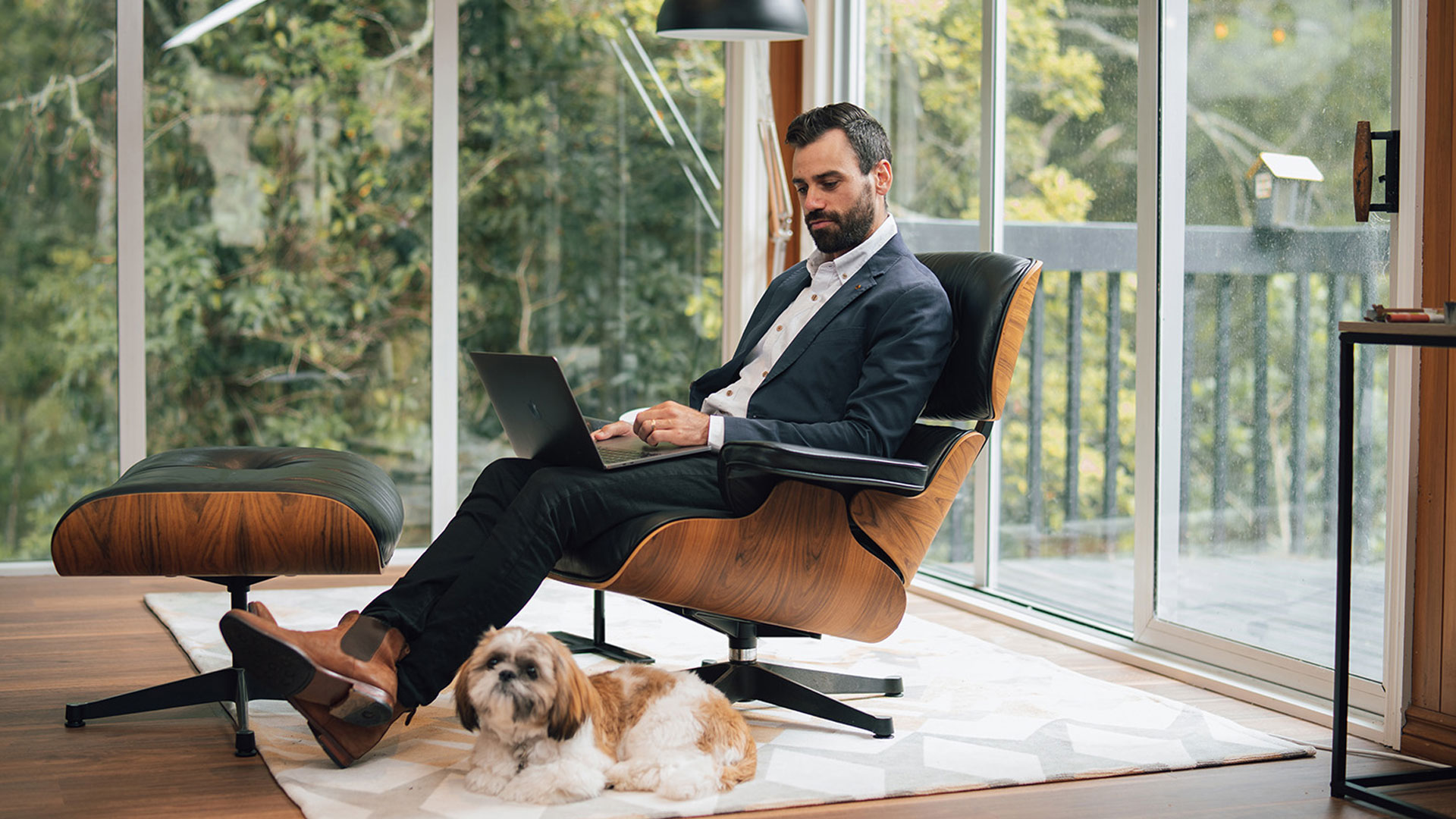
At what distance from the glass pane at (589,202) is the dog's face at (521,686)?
2788 mm

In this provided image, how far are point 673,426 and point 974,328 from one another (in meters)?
0.58

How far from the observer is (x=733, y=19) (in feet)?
11.8

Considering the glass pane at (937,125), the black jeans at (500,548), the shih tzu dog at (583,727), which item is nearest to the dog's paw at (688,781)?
the shih tzu dog at (583,727)

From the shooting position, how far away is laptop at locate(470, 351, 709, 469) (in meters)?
2.26

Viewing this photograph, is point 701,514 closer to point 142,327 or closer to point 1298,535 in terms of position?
point 1298,535

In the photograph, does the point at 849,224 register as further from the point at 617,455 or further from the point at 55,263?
the point at 55,263

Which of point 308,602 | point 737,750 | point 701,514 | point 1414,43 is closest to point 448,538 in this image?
point 701,514

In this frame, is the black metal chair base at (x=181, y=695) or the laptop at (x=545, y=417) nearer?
the laptop at (x=545, y=417)

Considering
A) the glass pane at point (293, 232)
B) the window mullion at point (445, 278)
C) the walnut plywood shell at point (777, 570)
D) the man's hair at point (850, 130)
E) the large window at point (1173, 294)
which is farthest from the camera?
the window mullion at point (445, 278)

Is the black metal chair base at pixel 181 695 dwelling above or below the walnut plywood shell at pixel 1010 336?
below

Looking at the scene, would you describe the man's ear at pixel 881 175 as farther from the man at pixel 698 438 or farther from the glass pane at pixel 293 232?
the glass pane at pixel 293 232

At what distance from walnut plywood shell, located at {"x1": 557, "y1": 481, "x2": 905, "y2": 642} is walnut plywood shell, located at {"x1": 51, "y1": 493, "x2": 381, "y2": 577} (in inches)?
16.3

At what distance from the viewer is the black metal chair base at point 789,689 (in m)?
2.46

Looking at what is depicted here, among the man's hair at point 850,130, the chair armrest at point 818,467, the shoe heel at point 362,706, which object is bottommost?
the shoe heel at point 362,706
